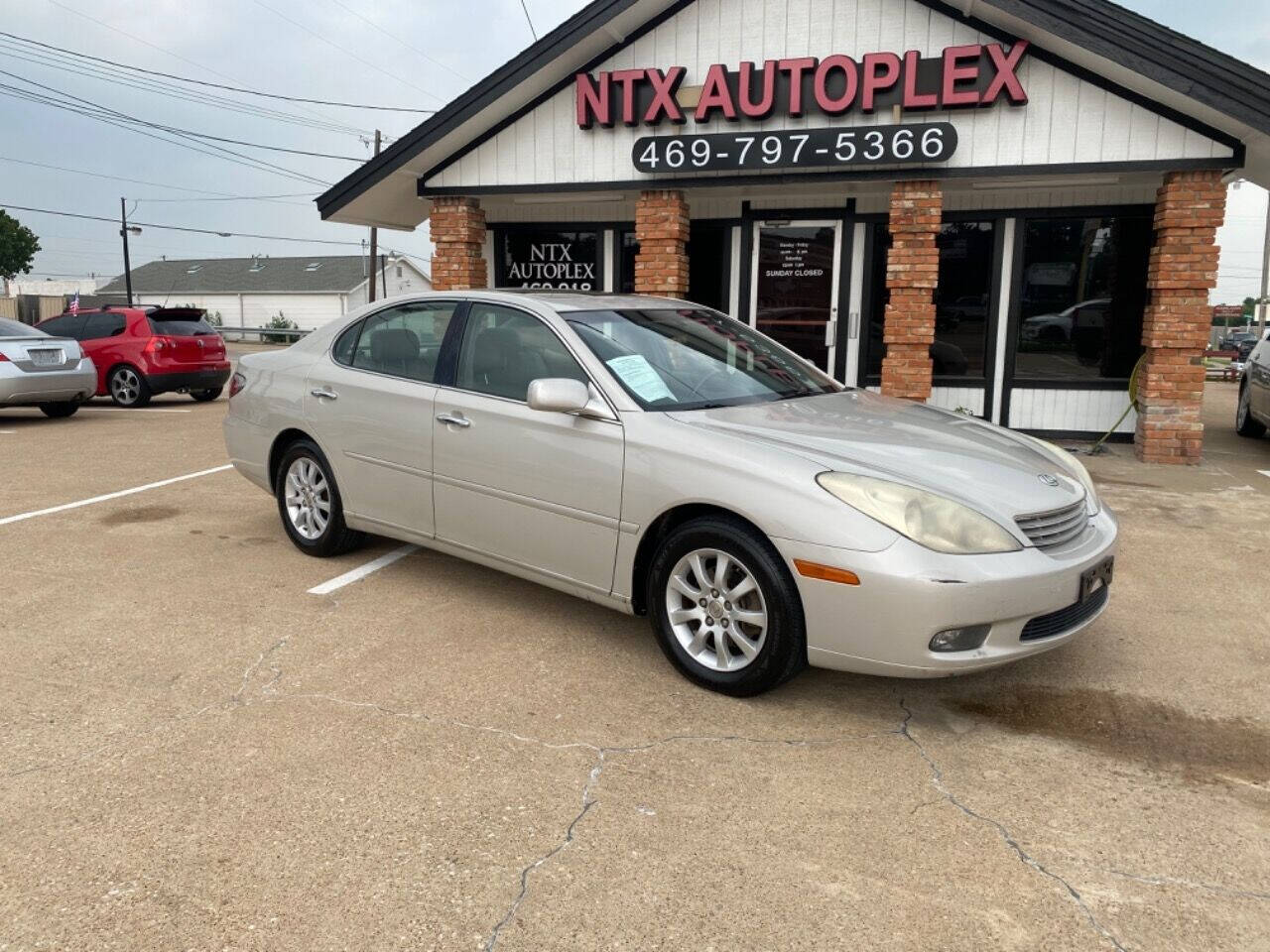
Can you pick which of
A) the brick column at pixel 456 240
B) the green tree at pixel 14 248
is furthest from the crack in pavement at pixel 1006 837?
the green tree at pixel 14 248

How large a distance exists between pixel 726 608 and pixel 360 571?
253 centimetres

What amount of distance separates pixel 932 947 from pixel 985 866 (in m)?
0.42

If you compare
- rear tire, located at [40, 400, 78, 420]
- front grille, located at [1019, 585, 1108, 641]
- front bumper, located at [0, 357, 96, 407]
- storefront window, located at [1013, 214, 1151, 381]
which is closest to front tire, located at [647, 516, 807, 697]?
front grille, located at [1019, 585, 1108, 641]

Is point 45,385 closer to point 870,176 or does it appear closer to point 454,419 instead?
point 454,419

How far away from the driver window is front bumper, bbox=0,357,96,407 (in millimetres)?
9124

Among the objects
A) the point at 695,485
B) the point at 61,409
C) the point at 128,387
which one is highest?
the point at 695,485

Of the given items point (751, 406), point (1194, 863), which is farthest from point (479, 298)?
point (1194, 863)

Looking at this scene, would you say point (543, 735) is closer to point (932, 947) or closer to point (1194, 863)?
point (932, 947)

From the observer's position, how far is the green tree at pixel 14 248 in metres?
72.1

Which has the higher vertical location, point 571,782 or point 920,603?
point 920,603

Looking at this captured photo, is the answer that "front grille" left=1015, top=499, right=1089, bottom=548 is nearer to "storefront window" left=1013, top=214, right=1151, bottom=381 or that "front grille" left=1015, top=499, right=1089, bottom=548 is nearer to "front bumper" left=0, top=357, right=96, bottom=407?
"storefront window" left=1013, top=214, right=1151, bottom=381

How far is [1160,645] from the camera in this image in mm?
4348

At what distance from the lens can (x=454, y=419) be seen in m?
4.51

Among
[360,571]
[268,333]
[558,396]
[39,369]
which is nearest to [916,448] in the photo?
[558,396]
